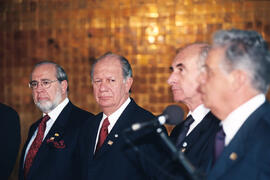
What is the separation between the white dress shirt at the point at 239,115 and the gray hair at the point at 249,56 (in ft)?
0.15

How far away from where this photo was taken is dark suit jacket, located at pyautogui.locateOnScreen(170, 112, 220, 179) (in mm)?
1658

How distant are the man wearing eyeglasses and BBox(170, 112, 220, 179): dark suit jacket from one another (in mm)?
961

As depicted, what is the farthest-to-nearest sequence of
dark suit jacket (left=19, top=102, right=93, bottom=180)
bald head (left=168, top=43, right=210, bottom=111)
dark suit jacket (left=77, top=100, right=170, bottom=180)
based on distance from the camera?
dark suit jacket (left=19, top=102, right=93, bottom=180), dark suit jacket (left=77, top=100, right=170, bottom=180), bald head (left=168, top=43, right=210, bottom=111)

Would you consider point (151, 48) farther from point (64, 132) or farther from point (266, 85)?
point (266, 85)

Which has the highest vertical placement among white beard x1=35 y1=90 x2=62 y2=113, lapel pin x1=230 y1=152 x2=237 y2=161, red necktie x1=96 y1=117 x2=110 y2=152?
white beard x1=35 y1=90 x2=62 y2=113

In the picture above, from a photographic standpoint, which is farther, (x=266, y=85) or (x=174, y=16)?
(x=174, y=16)

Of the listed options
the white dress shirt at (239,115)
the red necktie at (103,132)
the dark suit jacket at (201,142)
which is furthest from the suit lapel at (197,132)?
the red necktie at (103,132)

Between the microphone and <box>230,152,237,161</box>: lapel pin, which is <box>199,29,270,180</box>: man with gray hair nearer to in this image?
<box>230,152,237,161</box>: lapel pin

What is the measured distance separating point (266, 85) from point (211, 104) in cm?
23

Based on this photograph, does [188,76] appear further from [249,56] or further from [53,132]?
[53,132]

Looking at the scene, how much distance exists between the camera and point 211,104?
1.42m

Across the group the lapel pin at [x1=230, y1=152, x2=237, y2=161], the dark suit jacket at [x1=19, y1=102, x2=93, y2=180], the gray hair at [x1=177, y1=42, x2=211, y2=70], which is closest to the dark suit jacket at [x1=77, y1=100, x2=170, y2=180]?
the dark suit jacket at [x1=19, y1=102, x2=93, y2=180]

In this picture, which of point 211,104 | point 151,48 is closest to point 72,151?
point 211,104

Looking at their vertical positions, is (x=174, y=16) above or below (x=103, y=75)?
above
